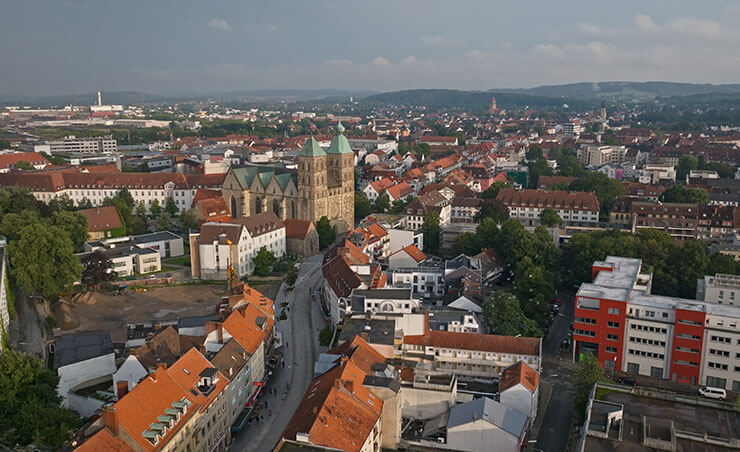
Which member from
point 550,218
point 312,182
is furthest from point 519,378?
point 312,182

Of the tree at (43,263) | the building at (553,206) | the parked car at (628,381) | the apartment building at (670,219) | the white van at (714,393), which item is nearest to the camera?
the white van at (714,393)

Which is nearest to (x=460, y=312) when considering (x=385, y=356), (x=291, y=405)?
(x=385, y=356)

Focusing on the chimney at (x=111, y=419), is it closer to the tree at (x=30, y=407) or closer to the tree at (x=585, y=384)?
the tree at (x=30, y=407)

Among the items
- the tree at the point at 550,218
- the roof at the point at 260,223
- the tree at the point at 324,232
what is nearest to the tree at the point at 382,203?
the tree at the point at 324,232

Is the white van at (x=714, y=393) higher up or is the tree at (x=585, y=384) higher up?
the tree at (x=585, y=384)

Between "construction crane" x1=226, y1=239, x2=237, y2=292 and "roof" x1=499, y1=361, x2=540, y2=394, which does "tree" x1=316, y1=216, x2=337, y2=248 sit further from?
"roof" x1=499, y1=361, x2=540, y2=394

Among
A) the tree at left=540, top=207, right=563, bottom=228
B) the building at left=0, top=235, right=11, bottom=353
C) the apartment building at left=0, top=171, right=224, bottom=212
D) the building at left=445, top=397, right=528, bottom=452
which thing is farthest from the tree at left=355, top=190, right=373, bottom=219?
the building at left=445, top=397, right=528, bottom=452

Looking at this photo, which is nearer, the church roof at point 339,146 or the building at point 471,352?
the building at point 471,352

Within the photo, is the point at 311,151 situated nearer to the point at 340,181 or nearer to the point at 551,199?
the point at 340,181
